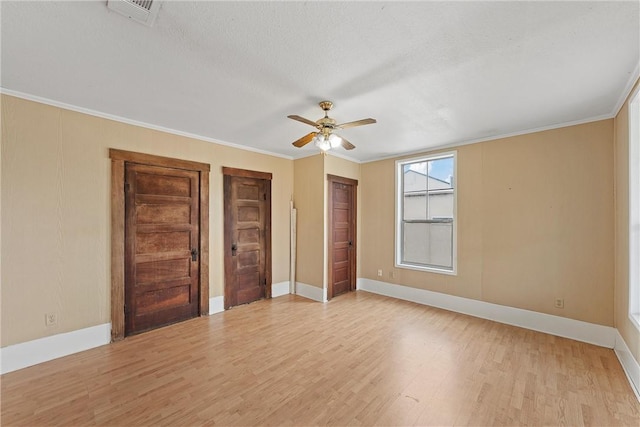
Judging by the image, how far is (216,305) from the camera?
13.0 feet

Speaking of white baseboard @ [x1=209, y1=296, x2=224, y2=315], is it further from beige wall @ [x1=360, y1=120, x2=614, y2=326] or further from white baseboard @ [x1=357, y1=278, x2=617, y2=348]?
beige wall @ [x1=360, y1=120, x2=614, y2=326]

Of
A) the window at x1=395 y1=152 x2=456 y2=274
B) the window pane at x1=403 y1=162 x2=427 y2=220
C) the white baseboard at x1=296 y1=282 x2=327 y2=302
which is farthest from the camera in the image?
the window pane at x1=403 y1=162 x2=427 y2=220

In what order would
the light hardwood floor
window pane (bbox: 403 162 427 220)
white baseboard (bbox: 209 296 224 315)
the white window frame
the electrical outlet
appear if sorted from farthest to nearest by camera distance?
window pane (bbox: 403 162 427 220) < white baseboard (bbox: 209 296 224 315) < the electrical outlet < the white window frame < the light hardwood floor

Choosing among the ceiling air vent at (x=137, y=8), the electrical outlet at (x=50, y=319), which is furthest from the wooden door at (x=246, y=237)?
the ceiling air vent at (x=137, y=8)

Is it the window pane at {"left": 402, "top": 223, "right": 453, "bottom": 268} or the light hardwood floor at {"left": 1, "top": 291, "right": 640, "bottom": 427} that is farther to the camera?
the window pane at {"left": 402, "top": 223, "right": 453, "bottom": 268}

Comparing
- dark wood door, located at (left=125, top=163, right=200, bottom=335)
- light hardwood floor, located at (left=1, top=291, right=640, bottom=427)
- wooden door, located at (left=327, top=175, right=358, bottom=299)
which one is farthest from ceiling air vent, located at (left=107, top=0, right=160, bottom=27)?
wooden door, located at (left=327, top=175, right=358, bottom=299)

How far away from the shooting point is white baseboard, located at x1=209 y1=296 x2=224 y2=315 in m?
3.90

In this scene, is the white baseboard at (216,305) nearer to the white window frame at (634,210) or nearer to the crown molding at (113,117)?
the crown molding at (113,117)

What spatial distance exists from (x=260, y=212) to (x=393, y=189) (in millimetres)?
2464

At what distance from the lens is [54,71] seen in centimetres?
213

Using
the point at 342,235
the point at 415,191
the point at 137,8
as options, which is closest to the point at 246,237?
the point at 342,235

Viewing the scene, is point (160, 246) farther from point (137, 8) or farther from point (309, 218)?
point (137, 8)

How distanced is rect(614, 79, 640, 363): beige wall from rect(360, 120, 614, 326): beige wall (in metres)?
0.11

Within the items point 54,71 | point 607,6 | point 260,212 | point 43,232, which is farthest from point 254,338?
point 607,6
